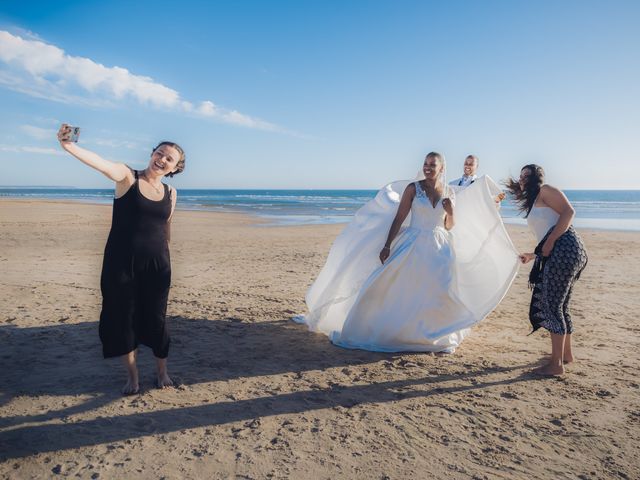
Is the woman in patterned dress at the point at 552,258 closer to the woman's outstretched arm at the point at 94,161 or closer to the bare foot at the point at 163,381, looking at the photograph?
the bare foot at the point at 163,381

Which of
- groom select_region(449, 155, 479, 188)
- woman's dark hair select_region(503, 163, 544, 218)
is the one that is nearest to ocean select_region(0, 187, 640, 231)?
groom select_region(449, 155, 479, 188)

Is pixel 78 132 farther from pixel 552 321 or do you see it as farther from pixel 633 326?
pixel 633 326

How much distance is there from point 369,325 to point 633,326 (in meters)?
3.94

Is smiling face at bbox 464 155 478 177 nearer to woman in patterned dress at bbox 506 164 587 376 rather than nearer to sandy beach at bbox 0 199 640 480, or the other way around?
woman in patterned dress at bbox 506 164 587 376

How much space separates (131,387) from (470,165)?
5408mm

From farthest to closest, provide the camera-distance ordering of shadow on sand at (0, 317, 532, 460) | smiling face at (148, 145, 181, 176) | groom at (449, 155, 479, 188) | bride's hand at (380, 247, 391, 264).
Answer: groom at (449, 155, 479, 188)
bride's hand at (380, 247, 391, 264)
smiling face at (148, 145, 181, 176)
shadow on sand at (0, 317, 532, 460)

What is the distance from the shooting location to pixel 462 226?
565 cm

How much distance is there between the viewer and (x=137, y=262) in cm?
362

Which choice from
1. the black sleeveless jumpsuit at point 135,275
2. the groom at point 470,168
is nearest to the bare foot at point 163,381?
the black sleeveless jumpsuit at point 135,275

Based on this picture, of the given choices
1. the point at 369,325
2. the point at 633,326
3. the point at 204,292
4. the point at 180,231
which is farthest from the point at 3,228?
the point at 633,326

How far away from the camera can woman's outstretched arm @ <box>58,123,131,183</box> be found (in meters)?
2.92

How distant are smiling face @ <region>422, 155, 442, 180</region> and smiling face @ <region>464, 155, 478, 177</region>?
181 centimetres

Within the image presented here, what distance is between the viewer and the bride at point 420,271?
502 cm

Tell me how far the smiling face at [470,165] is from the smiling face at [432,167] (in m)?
1.81
